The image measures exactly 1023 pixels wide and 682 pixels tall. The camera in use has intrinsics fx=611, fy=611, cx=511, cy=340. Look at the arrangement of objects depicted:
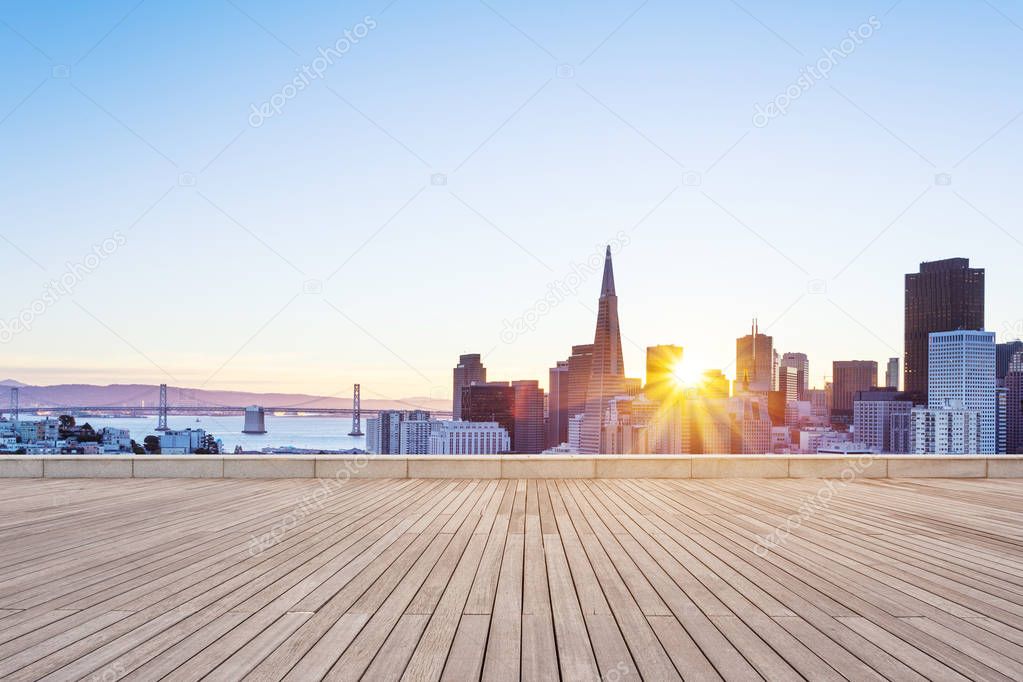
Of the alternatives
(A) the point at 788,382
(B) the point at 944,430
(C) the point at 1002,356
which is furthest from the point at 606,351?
(B) the point at 944,430

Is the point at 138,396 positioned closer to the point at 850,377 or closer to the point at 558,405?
the point at 558,405

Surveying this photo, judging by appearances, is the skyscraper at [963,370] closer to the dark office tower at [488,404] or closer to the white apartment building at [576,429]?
the white apartment building at [576,429]

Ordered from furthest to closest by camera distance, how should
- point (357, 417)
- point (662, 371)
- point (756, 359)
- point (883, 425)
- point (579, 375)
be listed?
point (756, 359) → point (357, 417) → point (579, 375) → point (662, 371) → point (883, 425)

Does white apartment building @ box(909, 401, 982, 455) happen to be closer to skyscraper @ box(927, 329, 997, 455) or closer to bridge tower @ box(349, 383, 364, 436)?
skyscraper @ box(927, 329, 997, 455)

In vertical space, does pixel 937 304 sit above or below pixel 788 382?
above

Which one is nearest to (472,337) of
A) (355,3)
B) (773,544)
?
(355,3)

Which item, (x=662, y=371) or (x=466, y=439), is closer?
(x=466, y=439)

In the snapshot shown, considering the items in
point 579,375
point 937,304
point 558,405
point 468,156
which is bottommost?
point 558,405
